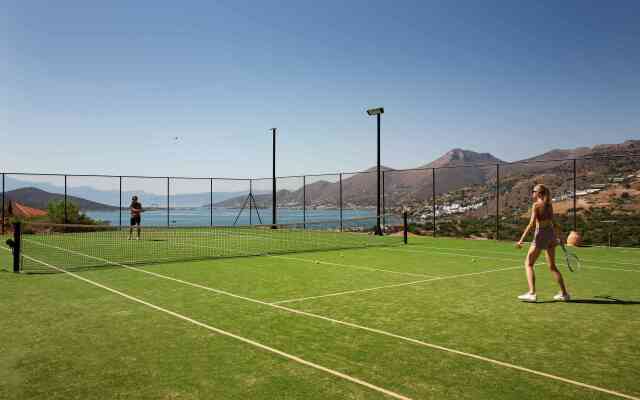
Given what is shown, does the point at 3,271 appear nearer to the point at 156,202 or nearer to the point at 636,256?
the point at 636,256

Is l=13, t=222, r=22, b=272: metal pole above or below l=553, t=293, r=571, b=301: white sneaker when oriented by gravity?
above

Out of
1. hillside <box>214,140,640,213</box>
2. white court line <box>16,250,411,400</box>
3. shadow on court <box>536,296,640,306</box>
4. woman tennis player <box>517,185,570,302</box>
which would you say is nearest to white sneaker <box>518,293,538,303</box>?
woman tennis player <box>517,185,570,302</box>

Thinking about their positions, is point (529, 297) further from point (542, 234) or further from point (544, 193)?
point (544, 193)

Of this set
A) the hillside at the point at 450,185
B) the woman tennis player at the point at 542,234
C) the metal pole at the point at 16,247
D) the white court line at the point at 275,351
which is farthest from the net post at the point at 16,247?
the hillside at the point at 450,185

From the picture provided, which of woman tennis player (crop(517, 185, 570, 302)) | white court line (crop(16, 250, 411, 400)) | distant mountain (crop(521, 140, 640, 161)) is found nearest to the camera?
white court line (crop(16, 250, 411, 400))

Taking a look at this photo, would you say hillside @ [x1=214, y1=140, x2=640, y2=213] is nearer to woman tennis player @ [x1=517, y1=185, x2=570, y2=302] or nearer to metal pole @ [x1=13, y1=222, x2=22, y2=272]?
woman tennis player @ [x1=517, y1=185, x2=570, y2=302]

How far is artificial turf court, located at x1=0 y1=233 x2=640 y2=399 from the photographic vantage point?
13.2ft

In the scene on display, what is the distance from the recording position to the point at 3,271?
10734 millimetres

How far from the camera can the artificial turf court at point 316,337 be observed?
4.03 m

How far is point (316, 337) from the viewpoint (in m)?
5.48

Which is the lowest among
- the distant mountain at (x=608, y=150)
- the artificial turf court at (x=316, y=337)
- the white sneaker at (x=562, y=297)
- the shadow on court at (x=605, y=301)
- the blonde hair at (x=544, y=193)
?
the shadow on court at (x=605, y=301)

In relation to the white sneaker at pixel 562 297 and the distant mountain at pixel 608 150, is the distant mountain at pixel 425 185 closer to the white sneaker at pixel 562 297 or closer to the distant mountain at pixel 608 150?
the distant mountain at pixel 608 150

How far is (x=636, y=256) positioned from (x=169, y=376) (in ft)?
48.0

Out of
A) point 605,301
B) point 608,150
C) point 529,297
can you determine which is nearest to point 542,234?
point 529,297
